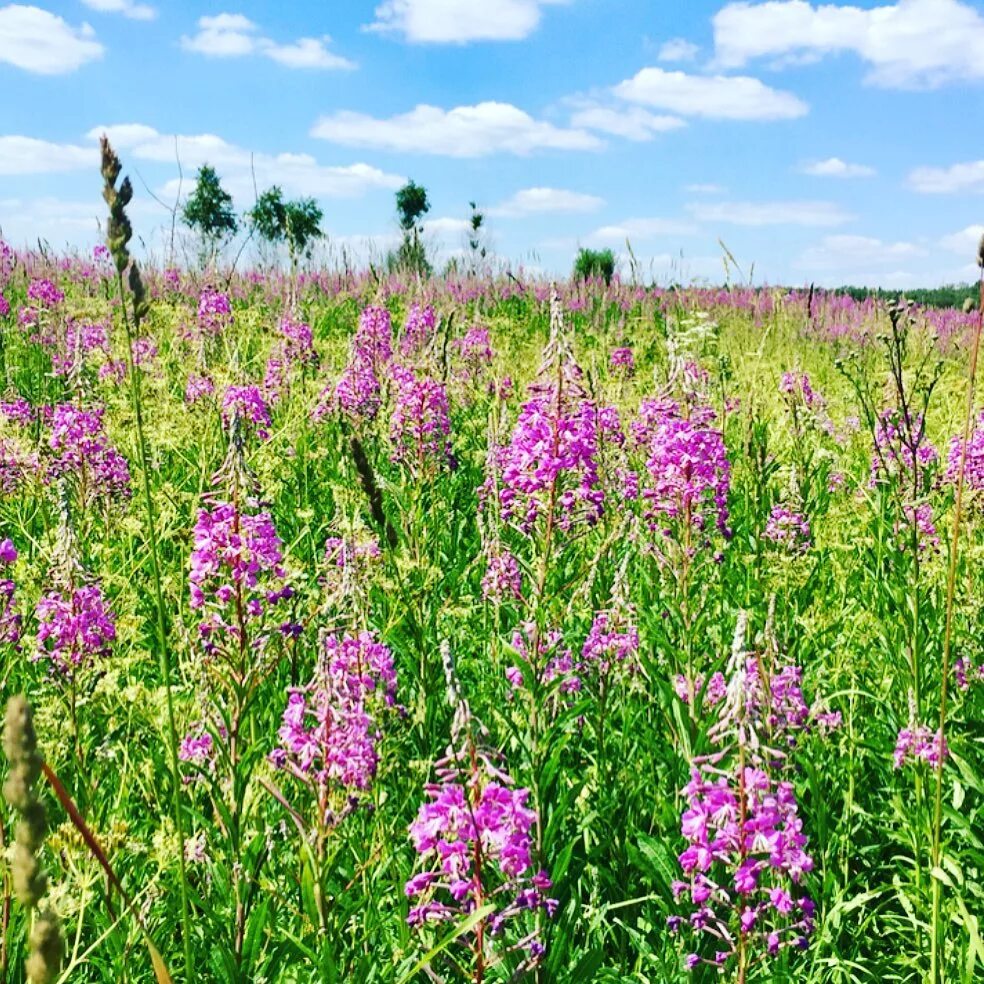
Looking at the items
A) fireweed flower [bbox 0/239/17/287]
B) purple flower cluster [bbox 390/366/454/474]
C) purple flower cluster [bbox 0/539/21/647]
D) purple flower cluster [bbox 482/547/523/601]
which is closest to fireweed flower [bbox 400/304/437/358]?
purple flower cluster [bbox 390/366/454/474]

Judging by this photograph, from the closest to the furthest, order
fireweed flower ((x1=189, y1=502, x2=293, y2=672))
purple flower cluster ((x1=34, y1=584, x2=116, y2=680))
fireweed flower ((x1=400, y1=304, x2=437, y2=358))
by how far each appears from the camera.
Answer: fireweed flower ((x1=189, y1=502, x2=293, y2=672)), purple flower cluster ((x1=34, y1=584, x2=116, y2=680)), fireweed flower ((x1=400, y1=304, x2=437, y2=358))

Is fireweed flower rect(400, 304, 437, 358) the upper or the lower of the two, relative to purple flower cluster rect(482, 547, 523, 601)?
upper

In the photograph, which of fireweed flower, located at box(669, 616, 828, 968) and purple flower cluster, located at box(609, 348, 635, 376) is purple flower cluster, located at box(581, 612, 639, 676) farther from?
purple flower cluster, located at box(609, 348, 635, 376)

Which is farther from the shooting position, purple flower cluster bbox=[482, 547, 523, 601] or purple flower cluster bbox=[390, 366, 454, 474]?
purple flower cluster bbox=[390, 366, 454, 474]

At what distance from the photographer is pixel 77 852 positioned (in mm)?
1913

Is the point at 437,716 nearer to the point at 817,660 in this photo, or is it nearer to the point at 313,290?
the point at 817,660

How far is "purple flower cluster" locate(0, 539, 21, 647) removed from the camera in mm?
2787

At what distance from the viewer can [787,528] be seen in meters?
4.27

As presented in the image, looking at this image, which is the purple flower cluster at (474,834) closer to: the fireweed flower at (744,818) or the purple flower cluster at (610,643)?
the fireweed flower at (744,818)

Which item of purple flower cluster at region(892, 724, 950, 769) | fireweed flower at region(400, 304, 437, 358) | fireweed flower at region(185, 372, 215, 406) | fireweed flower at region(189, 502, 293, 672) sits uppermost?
fireweed flower at region(400, 304, 437, 358)

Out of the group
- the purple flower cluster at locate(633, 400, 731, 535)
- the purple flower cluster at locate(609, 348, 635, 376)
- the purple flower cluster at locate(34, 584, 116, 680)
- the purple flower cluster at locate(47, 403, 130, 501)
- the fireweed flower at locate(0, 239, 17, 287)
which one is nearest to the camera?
the purple flower cluster at locate(34, 584, 116, 680)

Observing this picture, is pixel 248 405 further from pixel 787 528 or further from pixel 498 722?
pixel 787 528

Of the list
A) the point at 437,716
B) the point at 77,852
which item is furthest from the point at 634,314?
the point at 77,852

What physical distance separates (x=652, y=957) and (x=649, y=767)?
2.67ft
